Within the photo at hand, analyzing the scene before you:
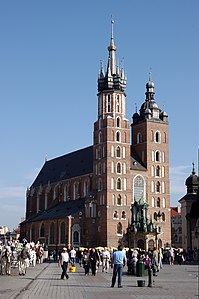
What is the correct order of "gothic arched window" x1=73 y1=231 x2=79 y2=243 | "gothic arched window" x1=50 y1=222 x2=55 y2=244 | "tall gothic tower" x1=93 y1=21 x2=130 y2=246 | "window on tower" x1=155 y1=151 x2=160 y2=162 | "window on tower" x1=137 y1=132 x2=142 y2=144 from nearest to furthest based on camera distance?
1. "tall gothic tower" x1=93 y1=21 x2=130 y2=246
2. "gothic arched window" x1=73 y1=231 x2=79 y2=243
3. "window on tower" x1=155 y1=151 x2=160 y2=162
4. "gothic arched window" x1=50 y1=222 x2=55 y2=244
5. "window on tower" x1=137 y1=132 x2=142 y2=144

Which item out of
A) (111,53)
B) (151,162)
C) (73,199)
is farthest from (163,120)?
(73,199)

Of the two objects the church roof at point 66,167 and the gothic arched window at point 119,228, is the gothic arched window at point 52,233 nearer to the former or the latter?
the church roof at point 66,167

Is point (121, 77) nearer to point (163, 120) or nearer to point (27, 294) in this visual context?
point (163, 120)

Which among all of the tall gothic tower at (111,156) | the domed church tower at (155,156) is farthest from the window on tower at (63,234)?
the domed church tower at (155,156)

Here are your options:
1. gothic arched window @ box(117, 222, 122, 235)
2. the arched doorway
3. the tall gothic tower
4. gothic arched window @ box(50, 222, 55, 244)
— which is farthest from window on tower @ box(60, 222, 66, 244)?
the arched doorway

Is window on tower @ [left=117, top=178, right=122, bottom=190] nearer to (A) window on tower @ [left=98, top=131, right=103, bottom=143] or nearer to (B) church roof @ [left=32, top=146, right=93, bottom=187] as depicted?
(A) window on tower @ [left=98, top=131, right=103, bottom=143]

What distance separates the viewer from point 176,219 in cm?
11762

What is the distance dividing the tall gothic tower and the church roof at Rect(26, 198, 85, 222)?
18.1 feet

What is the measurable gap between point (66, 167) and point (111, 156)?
2214cm

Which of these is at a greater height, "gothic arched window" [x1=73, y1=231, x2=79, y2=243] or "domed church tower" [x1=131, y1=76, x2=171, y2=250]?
"domed church tower" [x1=131, y1=76, x2=171, y2=250]

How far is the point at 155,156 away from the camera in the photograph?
8656 centimetres

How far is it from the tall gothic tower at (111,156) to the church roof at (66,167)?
702 centimetres

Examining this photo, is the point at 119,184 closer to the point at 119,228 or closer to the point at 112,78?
the point at 119,228

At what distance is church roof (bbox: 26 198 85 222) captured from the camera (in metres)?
85.0
